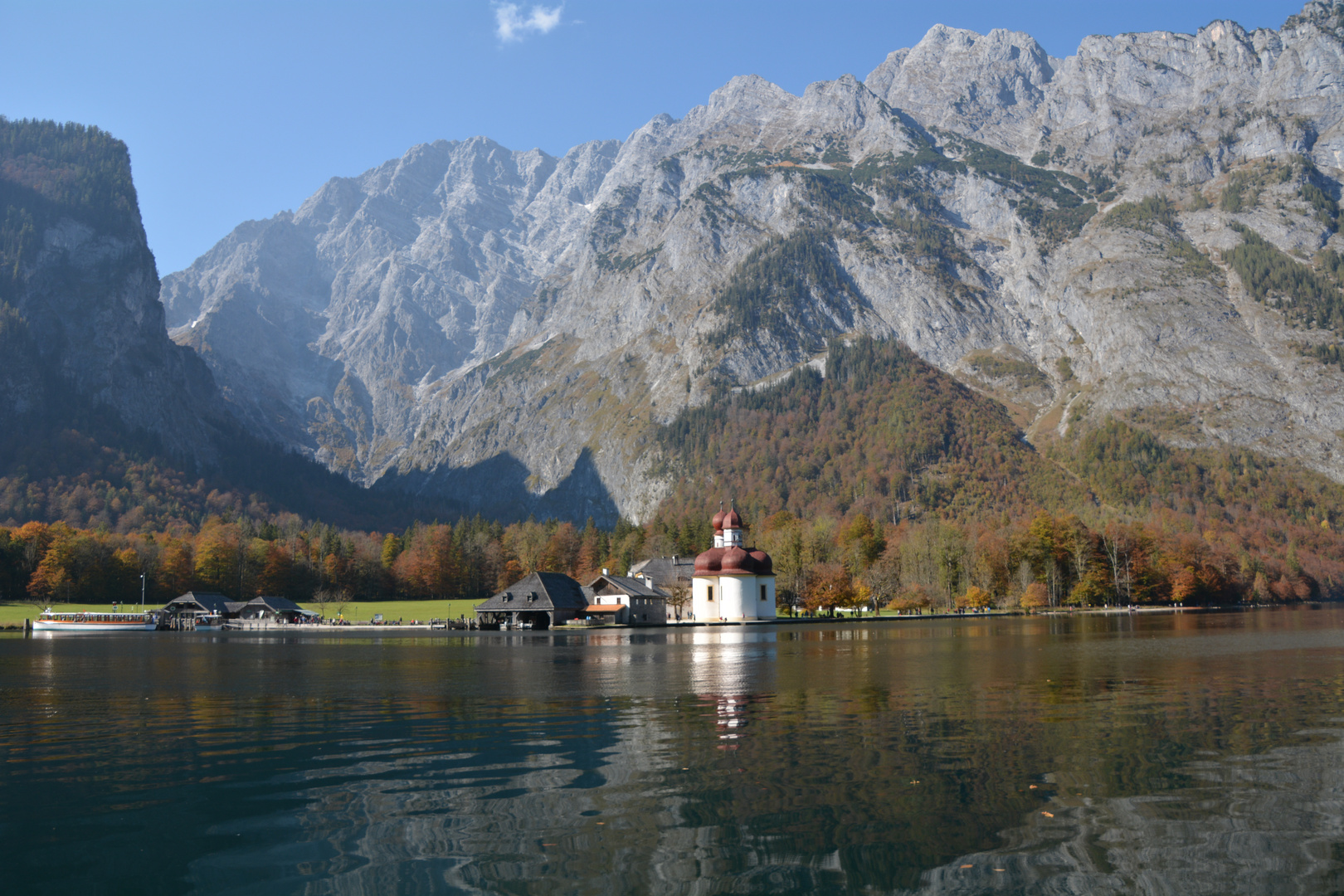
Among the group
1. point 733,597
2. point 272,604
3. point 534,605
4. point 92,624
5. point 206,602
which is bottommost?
point 92,624

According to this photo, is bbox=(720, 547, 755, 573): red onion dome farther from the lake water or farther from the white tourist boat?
the white tourist boat

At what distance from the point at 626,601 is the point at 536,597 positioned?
1310 centimetres

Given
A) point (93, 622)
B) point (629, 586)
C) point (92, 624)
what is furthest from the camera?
point (629, 586)

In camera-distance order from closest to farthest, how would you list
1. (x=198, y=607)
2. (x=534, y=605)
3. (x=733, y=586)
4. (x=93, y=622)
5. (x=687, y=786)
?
1. (x=687, y=786)
2. (x=534, y=605)
3. (x=733, y=586)
4. (x=93, y=622)
5. (x=198, y=607)

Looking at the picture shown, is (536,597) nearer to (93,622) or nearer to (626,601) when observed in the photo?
(626,601)

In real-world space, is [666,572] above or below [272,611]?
above

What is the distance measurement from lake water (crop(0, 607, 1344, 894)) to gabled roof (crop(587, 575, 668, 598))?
3500 inches

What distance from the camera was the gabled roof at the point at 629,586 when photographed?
129250 millimetres

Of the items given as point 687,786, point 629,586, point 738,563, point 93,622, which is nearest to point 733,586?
point 738,563

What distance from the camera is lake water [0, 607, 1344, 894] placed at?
12.4 metres

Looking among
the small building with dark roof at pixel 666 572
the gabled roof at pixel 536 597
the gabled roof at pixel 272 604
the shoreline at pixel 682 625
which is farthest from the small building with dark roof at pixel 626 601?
the gabled roof at pixel 272 604

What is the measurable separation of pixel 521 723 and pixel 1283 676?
1267 inches

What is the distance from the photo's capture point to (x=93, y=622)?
128m

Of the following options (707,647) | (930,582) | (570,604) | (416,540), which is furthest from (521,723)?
(416,540)
